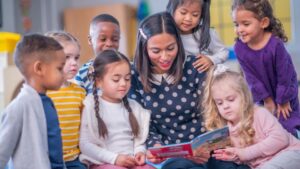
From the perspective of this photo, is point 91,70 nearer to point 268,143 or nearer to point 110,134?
point 110,134

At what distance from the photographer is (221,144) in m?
1.63

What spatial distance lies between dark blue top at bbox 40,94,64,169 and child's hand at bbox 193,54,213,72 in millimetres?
600

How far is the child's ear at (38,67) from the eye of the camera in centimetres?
143

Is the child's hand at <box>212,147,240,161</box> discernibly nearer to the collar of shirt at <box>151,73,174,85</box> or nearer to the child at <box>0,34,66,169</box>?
the collar of shirt at <box>151,73,174,85</box>

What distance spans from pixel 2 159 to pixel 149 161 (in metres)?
0.52

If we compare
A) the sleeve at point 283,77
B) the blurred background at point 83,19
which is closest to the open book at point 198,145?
the sleeve at point 283,77

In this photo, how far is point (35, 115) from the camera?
139cm

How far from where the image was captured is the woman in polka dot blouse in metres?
1.74

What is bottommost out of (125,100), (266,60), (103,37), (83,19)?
(125,100)

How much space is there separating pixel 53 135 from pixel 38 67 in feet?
0.72

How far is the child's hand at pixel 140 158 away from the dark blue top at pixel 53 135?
288 mm

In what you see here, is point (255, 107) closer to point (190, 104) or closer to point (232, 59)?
point (190, 104)

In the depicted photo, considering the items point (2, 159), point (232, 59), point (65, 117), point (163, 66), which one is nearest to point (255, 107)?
point (163, 66)

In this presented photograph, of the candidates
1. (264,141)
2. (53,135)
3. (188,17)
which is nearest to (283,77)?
(264,141)
